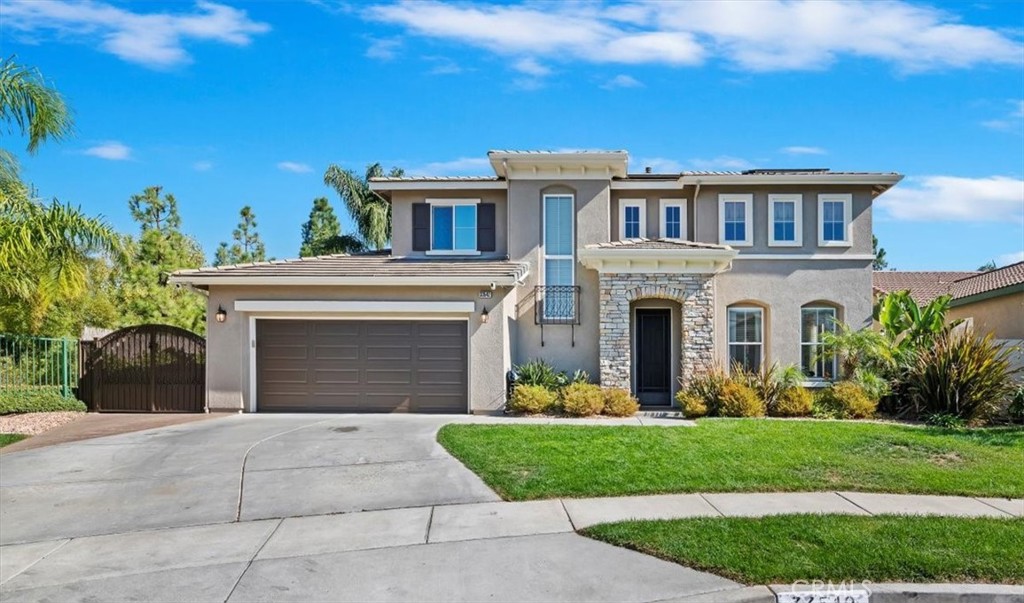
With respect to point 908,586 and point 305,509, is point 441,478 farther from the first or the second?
point 908,586

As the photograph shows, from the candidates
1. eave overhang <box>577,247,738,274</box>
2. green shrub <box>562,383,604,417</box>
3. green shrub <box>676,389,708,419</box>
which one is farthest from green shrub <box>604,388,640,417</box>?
eave overhang <box>577,247,738,274</box>

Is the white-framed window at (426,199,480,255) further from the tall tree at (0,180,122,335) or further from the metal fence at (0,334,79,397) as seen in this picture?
the metal fence at (0,334,79,397)

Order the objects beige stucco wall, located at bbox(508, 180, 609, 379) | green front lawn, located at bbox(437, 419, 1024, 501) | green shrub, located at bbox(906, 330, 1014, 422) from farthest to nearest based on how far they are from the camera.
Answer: beige stucco wall, located at bbox(508, 180, 609, 379)
green shrub, located at bbox(906, 330, 1014, 422)
green front lawn, located at bbox(437, 419, 1024, 501)

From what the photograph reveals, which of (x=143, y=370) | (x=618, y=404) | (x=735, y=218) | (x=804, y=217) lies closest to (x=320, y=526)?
(x=618, y=404)

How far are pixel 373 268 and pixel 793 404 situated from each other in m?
9.73

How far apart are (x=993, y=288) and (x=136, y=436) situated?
812 inches

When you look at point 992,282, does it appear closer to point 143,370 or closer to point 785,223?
point 785,223

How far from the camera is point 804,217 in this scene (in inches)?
720

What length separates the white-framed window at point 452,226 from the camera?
18672 millimetres

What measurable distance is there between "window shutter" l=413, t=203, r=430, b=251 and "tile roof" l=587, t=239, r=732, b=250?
4325 millimetres

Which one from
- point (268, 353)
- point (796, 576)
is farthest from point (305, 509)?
point (268, 353)

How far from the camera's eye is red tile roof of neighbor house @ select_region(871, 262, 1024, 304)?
19812 millimetres

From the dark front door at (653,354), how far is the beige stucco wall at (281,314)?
13.0 feet

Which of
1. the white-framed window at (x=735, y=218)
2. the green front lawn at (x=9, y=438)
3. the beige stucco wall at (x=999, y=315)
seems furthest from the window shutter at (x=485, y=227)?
the beige stucco wall at (x=999, y=315)
